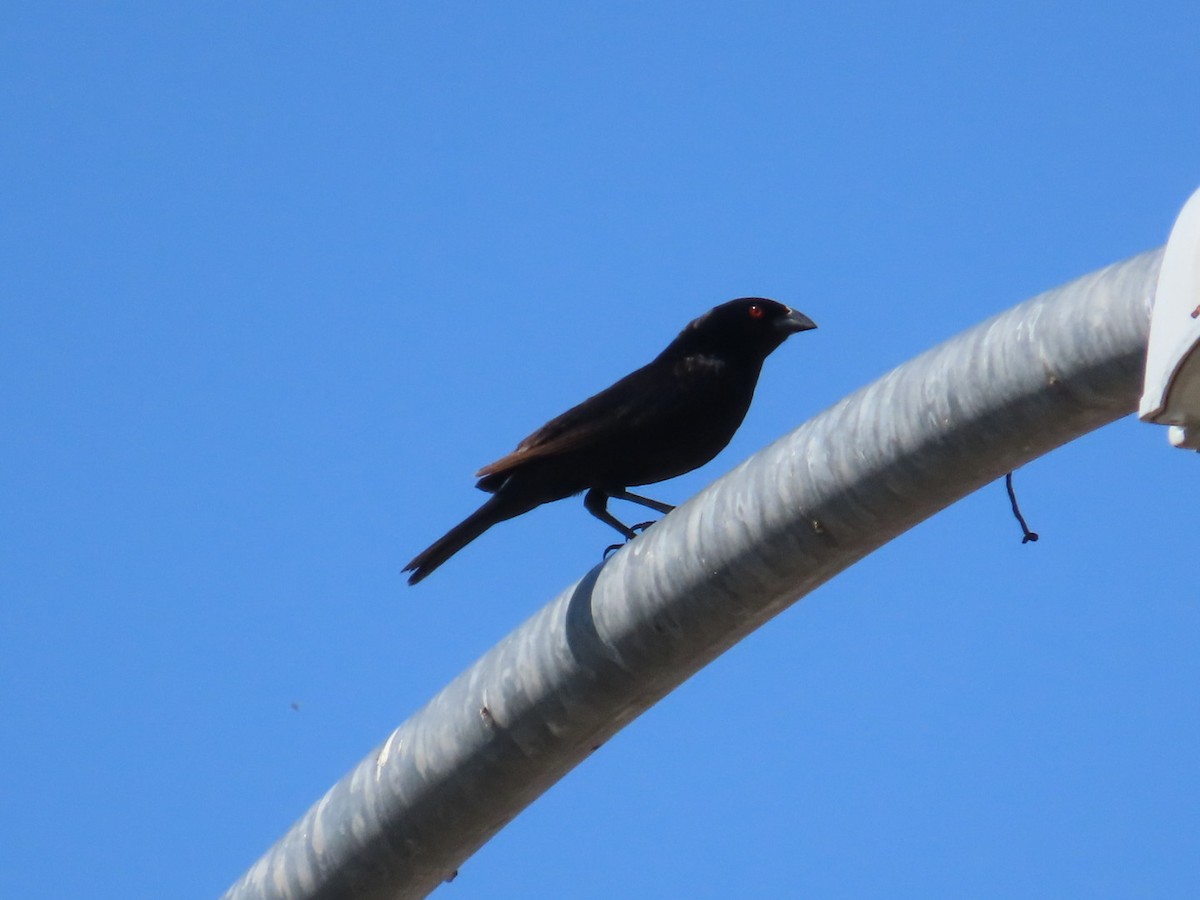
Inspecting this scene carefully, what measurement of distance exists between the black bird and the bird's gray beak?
0.88ft

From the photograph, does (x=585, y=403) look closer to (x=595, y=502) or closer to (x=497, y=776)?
(x=595, y=502)

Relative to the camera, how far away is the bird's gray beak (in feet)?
22.6

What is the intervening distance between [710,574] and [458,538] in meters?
2.54

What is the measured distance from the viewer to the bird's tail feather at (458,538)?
17.3 ft

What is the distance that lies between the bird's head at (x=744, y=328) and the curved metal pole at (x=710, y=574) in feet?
11.3

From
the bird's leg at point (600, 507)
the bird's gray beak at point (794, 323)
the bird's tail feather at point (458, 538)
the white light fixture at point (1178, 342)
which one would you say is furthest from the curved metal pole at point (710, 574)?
the bird's gray beak at point (794, 323)

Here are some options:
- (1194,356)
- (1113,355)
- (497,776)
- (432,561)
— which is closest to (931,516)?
(1113,355)

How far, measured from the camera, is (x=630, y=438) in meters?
5.82

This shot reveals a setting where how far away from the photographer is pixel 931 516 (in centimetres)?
290

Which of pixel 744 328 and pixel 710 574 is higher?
pixel 744 328

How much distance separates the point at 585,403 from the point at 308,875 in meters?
2.82

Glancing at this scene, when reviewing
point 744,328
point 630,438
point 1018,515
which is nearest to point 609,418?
point 630,438

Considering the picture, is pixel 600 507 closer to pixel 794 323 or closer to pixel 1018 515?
pixel 794 323

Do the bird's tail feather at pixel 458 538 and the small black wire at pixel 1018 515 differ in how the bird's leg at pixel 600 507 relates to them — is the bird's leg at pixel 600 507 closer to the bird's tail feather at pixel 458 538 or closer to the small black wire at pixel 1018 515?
the bird's tail feather at pixel 458 538
